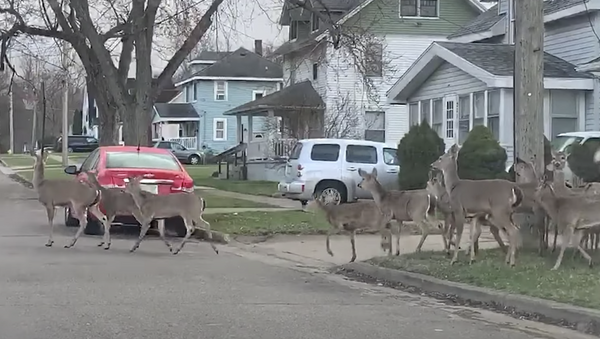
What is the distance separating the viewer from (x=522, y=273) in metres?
11.7

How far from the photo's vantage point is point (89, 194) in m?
15.8

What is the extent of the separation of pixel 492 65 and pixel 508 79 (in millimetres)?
1246

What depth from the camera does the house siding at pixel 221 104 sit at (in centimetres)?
6838

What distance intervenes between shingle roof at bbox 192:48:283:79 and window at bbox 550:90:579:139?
41.4m

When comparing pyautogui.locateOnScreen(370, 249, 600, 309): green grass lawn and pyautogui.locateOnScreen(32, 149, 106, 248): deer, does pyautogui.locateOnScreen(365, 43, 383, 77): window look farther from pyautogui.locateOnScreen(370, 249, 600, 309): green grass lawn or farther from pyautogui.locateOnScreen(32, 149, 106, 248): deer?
pyautogui.locateOnScreen(370, 249, 600, 309): green grass lawn

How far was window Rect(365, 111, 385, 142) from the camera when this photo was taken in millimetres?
43875

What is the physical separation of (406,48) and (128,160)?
28.4 metres

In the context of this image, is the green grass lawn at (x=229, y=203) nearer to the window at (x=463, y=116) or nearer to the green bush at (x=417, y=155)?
the green bush at (x=417, y=155)

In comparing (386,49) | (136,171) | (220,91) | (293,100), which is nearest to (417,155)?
(136,171)

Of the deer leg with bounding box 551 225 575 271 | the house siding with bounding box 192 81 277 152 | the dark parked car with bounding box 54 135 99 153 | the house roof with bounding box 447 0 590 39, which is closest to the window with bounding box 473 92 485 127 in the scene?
the house roof with bounding box 447 0 590 39

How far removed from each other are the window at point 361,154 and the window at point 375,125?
18.5 m

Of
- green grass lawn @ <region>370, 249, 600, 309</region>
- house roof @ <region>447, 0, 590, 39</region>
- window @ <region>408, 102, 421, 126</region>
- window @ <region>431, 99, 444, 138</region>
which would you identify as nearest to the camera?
green grass lawn @ <region>370, 249, 600, 309</region>

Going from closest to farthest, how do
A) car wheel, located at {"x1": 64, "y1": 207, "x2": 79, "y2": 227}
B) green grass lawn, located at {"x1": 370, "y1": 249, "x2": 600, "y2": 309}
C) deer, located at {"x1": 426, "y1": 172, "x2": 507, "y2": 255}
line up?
green grass lawn, located at {"x1": 370, "y1": 249, "x2": 600, "y2": 309}, deer, located at {"x1": 426, "y1": 172, "x2": 507, "y2": 255}, car wheel, located at {"x1": 64, "y1": 207, "x2": 79, "y2": 227}

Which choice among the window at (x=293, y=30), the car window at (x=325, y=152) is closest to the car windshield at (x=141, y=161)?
the car window at (x=325, y=152)
